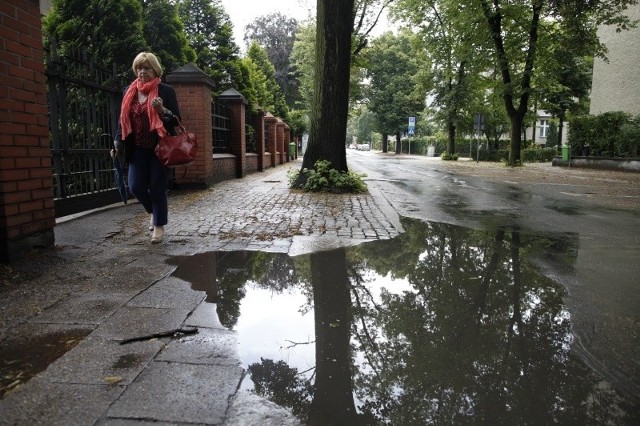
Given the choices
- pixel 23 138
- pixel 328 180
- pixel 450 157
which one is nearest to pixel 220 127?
pixel 328 180

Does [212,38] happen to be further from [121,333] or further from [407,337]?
[407,337]

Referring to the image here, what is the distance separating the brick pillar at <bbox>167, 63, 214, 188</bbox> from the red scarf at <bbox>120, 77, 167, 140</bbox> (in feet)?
16.9

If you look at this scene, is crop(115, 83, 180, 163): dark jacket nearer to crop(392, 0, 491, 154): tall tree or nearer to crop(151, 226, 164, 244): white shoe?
crop(151, 226, 164, 244): white shoe

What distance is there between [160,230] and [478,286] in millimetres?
3113

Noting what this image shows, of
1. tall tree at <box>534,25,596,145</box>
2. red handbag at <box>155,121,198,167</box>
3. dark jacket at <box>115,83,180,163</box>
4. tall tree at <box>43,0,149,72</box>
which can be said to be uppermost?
tall tree at <box>534,25,596,145</box>

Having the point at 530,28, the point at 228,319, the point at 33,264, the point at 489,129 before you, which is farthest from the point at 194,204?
the point at 489,129

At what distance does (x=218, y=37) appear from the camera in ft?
65.6

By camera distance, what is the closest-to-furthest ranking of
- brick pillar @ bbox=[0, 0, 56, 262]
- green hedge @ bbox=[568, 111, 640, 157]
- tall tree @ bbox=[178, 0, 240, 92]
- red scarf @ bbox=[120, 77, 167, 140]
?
1. brick pillar @ bbox=[0, 0, 56, 262]
2. red scarf @ bbox=[120, 77, 167, 140]
3. tall tree @ bbox=[178, 0, 240, 92]
4. green hedge @ bbox=[568, 111, 640, 157]

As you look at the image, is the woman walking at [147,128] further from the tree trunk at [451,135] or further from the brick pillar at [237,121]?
the tree trunk at [451,135]

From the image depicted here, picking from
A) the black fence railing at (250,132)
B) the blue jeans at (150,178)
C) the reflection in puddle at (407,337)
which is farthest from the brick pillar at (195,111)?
the black fence railing at (250,132)

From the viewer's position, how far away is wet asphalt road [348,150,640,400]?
241 cm

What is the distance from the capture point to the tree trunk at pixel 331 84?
33.4ft

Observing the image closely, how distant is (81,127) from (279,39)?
4436 cm

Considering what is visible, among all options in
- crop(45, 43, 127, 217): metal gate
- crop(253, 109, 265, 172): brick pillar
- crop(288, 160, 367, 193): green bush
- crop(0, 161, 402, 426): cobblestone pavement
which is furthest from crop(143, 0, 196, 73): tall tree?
crop(0, 161, 402, 426): cobblestone pavement
